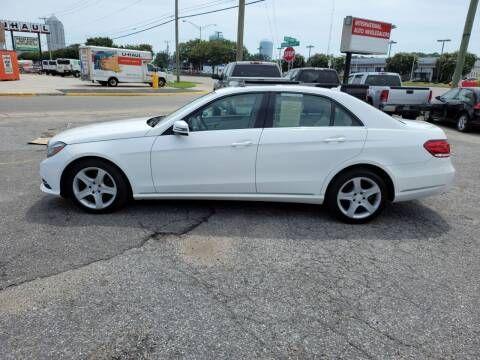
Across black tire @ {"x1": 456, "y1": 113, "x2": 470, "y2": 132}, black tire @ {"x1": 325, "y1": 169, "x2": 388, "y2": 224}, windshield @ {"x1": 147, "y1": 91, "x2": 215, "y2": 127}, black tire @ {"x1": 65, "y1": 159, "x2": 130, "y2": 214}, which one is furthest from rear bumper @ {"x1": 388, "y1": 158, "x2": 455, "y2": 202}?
black tire @ {"x1": 456, "y1": 113, "x2": 470, "y2": 132}

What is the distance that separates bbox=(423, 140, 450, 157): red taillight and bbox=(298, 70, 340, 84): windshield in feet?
36.7

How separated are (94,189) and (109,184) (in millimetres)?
179

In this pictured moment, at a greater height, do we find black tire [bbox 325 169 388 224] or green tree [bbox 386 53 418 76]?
green tree [bbox 386 53 418 76]

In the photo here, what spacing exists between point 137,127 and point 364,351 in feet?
11.1

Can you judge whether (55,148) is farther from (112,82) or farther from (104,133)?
(112,82)

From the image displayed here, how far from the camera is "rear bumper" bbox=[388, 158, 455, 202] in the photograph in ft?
14.4

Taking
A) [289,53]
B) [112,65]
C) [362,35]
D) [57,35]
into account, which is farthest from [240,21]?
[57,35]

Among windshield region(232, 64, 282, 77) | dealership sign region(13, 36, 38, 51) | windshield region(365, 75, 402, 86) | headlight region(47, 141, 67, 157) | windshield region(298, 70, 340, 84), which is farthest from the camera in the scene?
dealership sign region(13, 36, 38, 51)

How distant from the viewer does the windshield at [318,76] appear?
15.1 m

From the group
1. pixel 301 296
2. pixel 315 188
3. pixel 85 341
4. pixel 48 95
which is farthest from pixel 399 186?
pixel 48 95

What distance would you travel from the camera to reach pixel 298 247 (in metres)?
3.93

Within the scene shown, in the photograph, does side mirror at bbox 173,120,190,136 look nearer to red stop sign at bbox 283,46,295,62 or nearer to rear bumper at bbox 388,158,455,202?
rear bumper at bbox 388,158,455,202

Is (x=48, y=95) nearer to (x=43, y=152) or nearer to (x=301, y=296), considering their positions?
(x=43, y=152)

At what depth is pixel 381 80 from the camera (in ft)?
53.3
